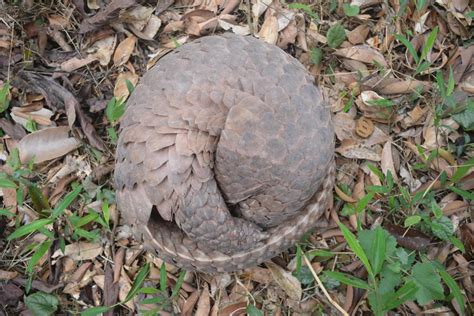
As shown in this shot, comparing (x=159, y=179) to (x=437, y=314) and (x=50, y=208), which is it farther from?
(x=437, y=314)

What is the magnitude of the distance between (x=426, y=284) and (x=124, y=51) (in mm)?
1594

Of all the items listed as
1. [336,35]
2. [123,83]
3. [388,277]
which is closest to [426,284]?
[388,277]

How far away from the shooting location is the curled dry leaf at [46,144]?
2141 mm

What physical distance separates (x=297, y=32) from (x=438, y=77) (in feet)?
2.07

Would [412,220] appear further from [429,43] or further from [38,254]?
[38,254]

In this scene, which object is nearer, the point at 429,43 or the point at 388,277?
the point at 388,277

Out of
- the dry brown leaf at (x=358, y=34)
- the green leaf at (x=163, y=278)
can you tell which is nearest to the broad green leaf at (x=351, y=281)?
the green leaf at (x=163, y=278)

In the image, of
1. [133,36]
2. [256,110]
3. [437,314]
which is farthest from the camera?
[133,36]

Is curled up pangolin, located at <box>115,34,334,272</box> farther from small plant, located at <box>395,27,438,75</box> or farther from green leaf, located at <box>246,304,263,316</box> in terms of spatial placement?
small plant, located at <box>395,27,438,75</box>

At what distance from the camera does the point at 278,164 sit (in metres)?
1.50

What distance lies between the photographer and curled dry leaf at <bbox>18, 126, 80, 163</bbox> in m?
2.14

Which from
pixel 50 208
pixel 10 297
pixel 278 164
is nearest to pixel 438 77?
pixel 278 164

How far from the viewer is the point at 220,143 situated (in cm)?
148

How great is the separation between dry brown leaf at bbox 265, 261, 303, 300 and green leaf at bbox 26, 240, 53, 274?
0.93 meters
